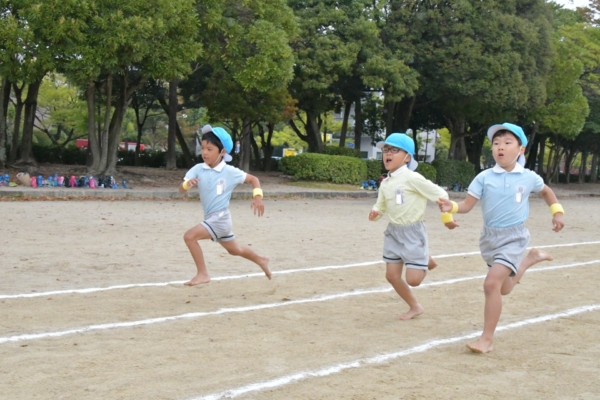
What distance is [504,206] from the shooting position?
6059mm

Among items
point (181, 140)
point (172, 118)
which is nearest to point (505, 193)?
point (172, 118)

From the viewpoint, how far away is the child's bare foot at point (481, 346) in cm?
559

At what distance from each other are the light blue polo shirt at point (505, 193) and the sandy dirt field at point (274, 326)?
97cm

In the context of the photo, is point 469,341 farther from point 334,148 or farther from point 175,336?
point 334,148

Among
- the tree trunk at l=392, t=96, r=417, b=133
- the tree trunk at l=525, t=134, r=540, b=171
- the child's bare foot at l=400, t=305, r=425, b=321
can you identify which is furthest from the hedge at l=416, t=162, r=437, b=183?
the child's bare foot at l=400, t=305, r=425, b=321

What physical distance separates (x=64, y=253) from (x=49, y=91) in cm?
3295

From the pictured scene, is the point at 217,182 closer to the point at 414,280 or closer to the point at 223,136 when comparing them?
the point at 223,136

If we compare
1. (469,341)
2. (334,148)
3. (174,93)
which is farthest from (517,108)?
(469,341)

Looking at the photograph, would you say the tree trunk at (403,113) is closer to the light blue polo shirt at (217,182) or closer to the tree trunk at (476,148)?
the tree trunk at (476,148)

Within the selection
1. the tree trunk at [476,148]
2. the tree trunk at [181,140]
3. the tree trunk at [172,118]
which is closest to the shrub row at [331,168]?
the tree trunk at [172,118]

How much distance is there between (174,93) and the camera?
Answer: 31.5 m

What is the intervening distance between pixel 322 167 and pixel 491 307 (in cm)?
2454

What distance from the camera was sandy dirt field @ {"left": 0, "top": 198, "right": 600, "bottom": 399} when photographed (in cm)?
472

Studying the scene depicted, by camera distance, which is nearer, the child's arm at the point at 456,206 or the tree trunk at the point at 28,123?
the child's arm at the point at 456,206
